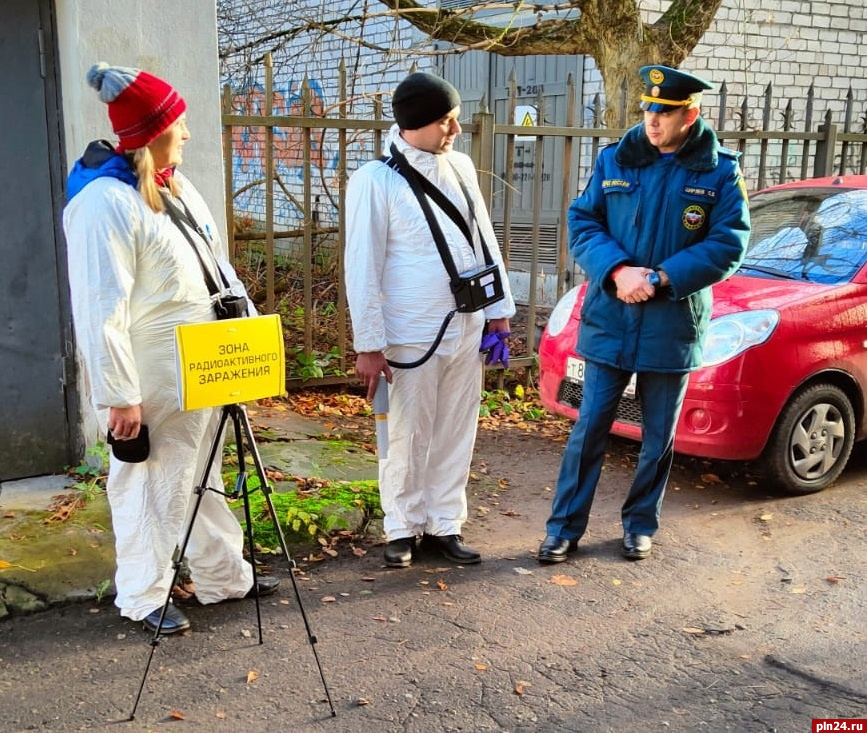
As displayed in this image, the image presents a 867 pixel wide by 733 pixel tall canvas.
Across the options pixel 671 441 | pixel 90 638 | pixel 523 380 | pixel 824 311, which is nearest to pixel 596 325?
pixel 671 441

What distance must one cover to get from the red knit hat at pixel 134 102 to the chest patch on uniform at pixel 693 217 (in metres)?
2.07

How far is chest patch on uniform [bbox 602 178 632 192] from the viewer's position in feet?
12.9

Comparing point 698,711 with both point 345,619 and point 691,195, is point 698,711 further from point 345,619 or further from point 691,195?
point 691,195

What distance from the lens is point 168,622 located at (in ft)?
11.3

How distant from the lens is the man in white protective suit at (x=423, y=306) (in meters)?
3.74

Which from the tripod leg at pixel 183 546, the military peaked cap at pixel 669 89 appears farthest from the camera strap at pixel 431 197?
the tripod leg at pixel 183 546

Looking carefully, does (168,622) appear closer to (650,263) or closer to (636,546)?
(636,546)

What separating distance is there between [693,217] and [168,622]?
Result: 2634 millimetres

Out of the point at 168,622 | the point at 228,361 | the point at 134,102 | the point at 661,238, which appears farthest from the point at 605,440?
the point at 134,102

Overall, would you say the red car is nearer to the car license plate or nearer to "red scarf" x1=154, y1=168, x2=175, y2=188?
the car license plate

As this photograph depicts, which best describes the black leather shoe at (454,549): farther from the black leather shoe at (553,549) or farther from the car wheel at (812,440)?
the car wheel at (812,440)

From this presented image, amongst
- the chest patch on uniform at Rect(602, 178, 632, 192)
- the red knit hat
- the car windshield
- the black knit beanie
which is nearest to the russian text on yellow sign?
the red knit hat

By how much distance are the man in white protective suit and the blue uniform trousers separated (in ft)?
1.37

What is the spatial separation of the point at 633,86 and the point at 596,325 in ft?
15.9
